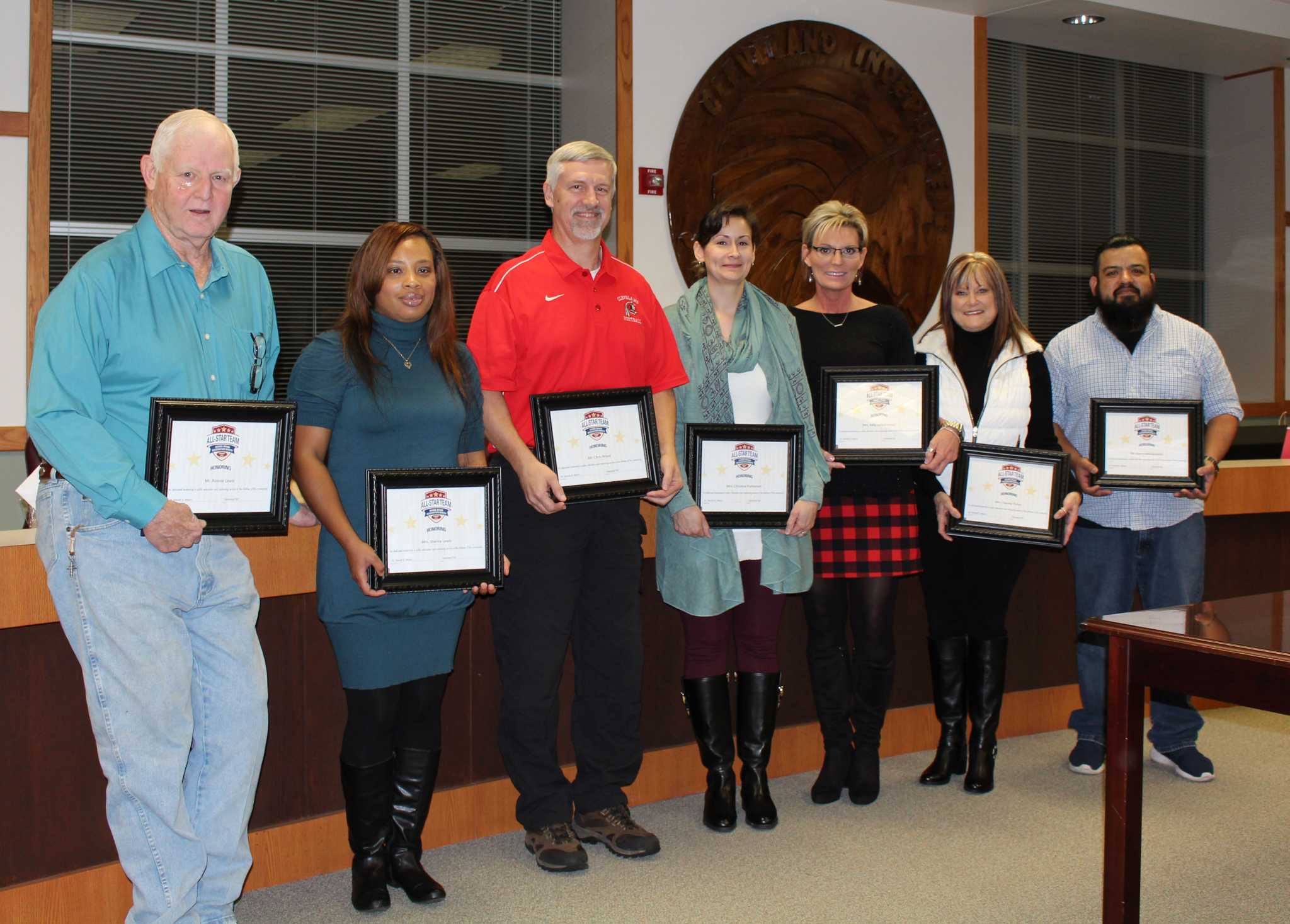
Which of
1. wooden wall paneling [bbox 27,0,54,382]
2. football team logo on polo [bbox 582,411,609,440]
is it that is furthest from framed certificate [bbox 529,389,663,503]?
wooden wall paneling [bbox 27,0,54,382]

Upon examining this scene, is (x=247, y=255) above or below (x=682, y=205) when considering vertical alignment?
below

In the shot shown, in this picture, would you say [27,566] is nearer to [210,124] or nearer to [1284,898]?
[210,124]

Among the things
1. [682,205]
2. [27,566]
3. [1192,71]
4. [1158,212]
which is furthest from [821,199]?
[27,566]

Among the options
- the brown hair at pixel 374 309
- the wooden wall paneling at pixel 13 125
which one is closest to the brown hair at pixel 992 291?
the brown hair at pixel 374 309

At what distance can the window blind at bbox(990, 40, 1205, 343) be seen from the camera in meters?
6.53

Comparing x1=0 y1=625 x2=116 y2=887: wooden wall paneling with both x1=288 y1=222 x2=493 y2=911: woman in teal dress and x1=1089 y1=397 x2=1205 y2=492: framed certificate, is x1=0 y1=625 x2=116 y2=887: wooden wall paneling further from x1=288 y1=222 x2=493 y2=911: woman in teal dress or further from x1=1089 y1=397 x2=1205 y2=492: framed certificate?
x1=1089 y1=397 x2=1205 y2=492: framed certificate

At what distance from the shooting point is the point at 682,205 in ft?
17.1

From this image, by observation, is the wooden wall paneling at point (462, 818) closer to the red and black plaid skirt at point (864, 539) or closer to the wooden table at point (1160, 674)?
the red and black plaid skirt at point (864, 539)

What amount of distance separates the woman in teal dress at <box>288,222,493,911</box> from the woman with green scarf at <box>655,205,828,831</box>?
25.7 inches

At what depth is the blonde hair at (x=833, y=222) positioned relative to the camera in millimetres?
3211

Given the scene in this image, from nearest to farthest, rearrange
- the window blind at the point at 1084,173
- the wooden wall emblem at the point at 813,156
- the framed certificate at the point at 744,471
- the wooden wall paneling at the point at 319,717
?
the wooden wall paneling at the point at 319,717, the framed certificate at the point at 744,471, the wooden wall emblem at the point at 813,156, the window blind at the point at 1084,173

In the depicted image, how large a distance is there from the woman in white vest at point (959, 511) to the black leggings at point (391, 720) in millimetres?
1567

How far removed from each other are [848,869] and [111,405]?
79.6 inches

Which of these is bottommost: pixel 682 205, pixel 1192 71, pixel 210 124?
pixel 210 124
